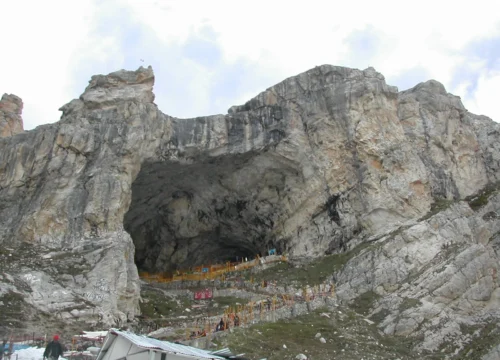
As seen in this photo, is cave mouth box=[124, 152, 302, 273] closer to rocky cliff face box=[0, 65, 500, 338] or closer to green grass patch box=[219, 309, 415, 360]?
rocky cliff face box=[0, 65, 500, 338]

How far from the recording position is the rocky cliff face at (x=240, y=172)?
3138 cm

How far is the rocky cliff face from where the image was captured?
3138 cm

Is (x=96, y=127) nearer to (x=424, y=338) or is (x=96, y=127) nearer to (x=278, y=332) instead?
(x=278, y=332)

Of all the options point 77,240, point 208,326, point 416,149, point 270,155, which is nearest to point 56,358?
point 208,326

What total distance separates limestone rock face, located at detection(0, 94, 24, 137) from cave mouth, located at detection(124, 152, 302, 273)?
22052 mm

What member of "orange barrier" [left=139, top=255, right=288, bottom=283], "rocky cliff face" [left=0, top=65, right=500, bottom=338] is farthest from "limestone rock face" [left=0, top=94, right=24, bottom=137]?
"orange barrier" [left=139, top=255, right=288, bottom=283]

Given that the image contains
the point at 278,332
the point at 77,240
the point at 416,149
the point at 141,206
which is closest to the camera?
the point at 278,332

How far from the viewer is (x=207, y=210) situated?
144 ft

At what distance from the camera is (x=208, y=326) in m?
23.9

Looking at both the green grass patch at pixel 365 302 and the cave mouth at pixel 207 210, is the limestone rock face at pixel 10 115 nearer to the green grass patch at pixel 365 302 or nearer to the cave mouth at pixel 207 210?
the cave mouth at pixel 207 210

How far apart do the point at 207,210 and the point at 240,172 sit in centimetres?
528

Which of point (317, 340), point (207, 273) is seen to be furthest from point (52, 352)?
point (207, 273)

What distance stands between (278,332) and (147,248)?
1015 inches

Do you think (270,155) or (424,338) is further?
(270,155)
